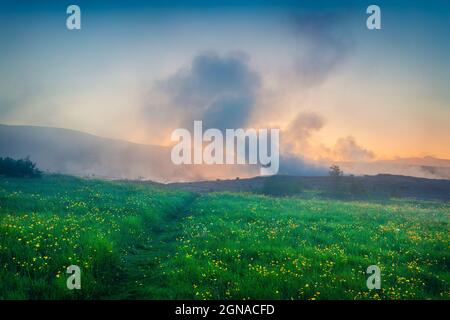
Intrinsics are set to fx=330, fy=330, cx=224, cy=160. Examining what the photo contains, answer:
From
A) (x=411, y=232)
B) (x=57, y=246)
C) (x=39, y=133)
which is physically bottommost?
(x=411, y=232)

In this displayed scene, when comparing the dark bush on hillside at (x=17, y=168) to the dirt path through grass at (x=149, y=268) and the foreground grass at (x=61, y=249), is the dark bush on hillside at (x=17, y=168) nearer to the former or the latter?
the foreground grass at (x=61, y=249)

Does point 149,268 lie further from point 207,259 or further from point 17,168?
point 17,168

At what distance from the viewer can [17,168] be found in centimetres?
3709

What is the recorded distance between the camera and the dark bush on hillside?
36.6m

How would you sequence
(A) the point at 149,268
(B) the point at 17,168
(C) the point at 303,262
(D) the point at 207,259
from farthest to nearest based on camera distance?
(B) the point at 17,168 < (D) the point at 207,259 < (A) the point at 149,268 < (C) the point at 303,262

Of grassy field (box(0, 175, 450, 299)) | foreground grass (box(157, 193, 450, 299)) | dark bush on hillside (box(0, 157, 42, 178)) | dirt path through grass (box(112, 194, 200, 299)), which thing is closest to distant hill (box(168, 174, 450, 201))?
dark bush on hillside (box(0, 157, 42, 178))

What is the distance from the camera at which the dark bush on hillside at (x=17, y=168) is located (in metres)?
36.6

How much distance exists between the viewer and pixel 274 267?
10016mm

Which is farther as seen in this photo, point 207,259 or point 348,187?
point 348,187

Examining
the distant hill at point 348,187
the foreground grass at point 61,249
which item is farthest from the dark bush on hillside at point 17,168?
the distant hill at point 348,187

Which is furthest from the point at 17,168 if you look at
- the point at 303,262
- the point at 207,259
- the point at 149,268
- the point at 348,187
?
the point at 348,187
